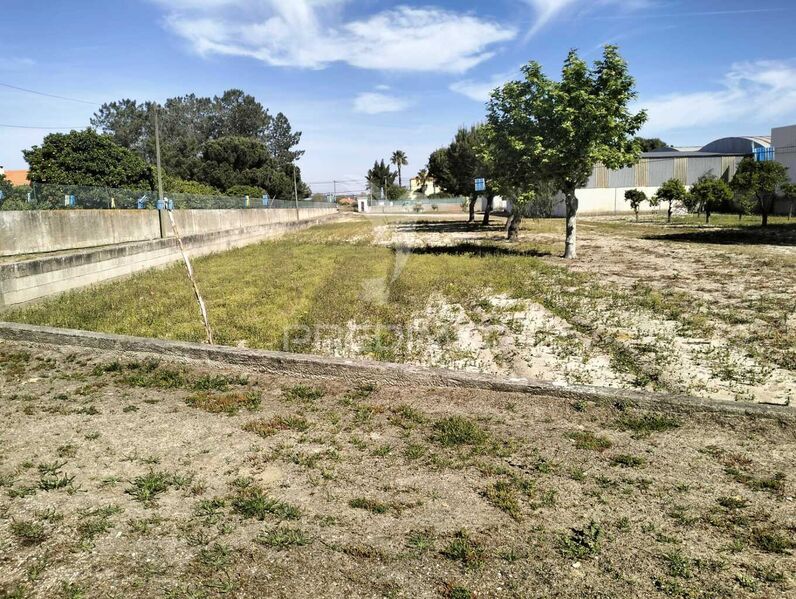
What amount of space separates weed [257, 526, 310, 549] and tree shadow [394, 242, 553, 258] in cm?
1631

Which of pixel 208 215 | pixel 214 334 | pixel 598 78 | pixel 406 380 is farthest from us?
pixel 208 215

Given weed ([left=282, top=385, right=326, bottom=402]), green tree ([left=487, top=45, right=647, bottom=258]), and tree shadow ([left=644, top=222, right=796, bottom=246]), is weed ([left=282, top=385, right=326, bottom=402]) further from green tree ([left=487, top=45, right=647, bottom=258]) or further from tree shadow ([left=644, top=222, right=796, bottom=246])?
tree shadow ([left=644, top=222, right=796, bottom=246])

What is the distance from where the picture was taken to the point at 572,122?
16.5 meters

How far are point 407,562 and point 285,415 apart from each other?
95.8 inches

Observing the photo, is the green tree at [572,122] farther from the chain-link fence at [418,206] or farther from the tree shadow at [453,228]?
the chain-link fence at [418,206]

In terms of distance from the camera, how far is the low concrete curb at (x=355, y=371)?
16.2ft

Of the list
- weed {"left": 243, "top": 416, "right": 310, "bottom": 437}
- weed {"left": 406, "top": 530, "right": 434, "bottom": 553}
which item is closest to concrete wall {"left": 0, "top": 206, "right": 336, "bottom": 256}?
weed {"left": 243, "top": 416, "right": 310, "bottom": 437}

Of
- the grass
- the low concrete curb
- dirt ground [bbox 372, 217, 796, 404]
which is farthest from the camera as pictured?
the grass

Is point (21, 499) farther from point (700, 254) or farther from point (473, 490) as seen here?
point (700, 254)

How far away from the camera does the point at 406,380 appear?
592 centimetres

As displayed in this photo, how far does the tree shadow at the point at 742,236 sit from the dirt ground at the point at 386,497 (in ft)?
63.8

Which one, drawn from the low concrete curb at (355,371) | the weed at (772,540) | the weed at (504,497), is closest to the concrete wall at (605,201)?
the low concrete curb at (355,371)

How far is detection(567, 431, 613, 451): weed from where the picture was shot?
4.36m

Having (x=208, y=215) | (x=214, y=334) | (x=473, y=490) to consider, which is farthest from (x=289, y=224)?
(x=473, y=490)
